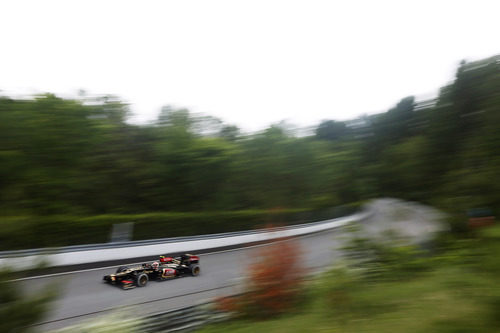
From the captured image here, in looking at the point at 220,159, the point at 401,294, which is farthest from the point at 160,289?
the point at 220,159

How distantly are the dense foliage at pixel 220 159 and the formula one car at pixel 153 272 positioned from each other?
6958 mm

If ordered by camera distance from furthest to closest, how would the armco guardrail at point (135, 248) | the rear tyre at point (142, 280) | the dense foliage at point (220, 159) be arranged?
the dense foliage at point (220, 159)
the rear tyre at point (142, 280)
the armco guardrail at point (135, 248)

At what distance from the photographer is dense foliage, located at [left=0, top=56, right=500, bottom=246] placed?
31.9 ft

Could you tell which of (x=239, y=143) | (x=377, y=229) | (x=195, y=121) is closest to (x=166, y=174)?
(x=195, y=121)

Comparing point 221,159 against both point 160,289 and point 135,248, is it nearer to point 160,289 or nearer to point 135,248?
point 135,248

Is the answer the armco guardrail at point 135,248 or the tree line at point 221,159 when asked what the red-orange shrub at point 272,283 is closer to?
the armco guardrail at point 135,248

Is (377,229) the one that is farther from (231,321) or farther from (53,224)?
(53,224)

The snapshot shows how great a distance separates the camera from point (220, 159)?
71.6ft

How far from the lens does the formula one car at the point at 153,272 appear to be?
9.18 meters

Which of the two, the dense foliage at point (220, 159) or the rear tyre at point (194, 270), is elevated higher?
the dense foliage at point (220, 159)

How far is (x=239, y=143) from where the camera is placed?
84.0 feet

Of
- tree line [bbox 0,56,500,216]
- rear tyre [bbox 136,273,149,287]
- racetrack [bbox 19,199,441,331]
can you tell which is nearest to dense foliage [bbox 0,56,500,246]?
tree line [bbox 0,56,500,216]

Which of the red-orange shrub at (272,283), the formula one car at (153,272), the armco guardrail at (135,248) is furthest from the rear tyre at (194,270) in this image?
the red-orange shrub at (272,283)

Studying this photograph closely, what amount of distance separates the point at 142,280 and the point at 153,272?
452 mm
